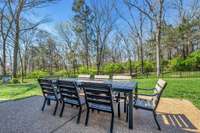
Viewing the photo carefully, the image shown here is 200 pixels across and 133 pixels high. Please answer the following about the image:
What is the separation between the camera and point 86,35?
22.6 metres

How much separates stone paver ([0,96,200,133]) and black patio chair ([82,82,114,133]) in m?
0.41

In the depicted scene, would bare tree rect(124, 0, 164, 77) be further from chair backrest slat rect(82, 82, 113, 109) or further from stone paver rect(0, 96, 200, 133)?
chair backrest slat rect(82, 82, 113, 109)

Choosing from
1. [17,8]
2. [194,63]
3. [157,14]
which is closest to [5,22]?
[17,8]

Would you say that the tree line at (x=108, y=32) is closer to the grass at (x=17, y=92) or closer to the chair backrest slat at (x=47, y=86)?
the grass at (x=17, y=92)

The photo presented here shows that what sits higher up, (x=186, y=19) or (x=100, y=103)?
(x=186, y=19)

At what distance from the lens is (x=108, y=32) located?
21.1 meters

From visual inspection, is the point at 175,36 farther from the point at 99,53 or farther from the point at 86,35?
the point at 86,35

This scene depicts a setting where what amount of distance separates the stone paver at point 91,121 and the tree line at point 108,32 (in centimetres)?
1037

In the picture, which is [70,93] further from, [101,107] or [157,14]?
[157,14]

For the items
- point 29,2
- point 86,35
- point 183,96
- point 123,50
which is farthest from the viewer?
point 123,50

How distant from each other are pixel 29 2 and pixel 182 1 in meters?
16.9

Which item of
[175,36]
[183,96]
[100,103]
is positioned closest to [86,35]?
[175,36]

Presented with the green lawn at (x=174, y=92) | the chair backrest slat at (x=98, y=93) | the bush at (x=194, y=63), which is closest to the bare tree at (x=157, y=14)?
the bush at (x=194, y=63)

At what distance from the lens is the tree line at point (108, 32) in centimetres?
1512
